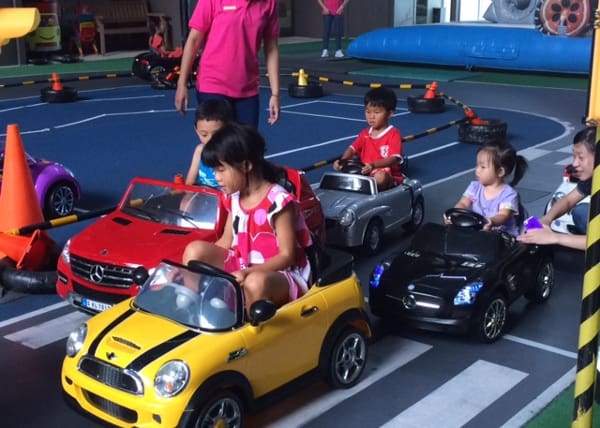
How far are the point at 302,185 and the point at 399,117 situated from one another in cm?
776

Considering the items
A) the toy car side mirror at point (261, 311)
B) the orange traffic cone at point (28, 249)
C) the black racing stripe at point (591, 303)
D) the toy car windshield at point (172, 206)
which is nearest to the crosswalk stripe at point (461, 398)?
the toy car side mirror at point (261, 311)

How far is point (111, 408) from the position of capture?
395cm

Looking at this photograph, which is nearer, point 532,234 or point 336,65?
point 532,234

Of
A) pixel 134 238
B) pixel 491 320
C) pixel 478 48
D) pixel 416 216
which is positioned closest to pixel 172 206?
pixel 134 238

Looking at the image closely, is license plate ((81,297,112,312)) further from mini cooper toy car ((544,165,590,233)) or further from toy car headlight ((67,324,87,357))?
mini cooper toy car ((544,165,590,233))

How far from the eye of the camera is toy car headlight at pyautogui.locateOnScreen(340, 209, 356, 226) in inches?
273

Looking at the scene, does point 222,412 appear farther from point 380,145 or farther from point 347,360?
point 380,145

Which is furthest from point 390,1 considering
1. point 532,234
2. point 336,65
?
point 532,234

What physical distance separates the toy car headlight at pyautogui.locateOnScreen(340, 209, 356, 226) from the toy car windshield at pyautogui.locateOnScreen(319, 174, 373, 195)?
0.48 meters

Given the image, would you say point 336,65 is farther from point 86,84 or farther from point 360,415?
point 360,415

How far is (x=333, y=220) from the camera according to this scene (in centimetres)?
707

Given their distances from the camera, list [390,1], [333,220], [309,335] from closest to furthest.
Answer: [309,335] → [333,220] → [390,1]

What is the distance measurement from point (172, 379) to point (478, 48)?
1754 centimetres

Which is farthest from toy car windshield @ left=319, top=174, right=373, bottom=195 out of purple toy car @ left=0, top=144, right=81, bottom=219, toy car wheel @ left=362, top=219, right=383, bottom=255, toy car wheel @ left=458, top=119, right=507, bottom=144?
toy car wheel @ left=458, top=119, right=507, bottom=144
